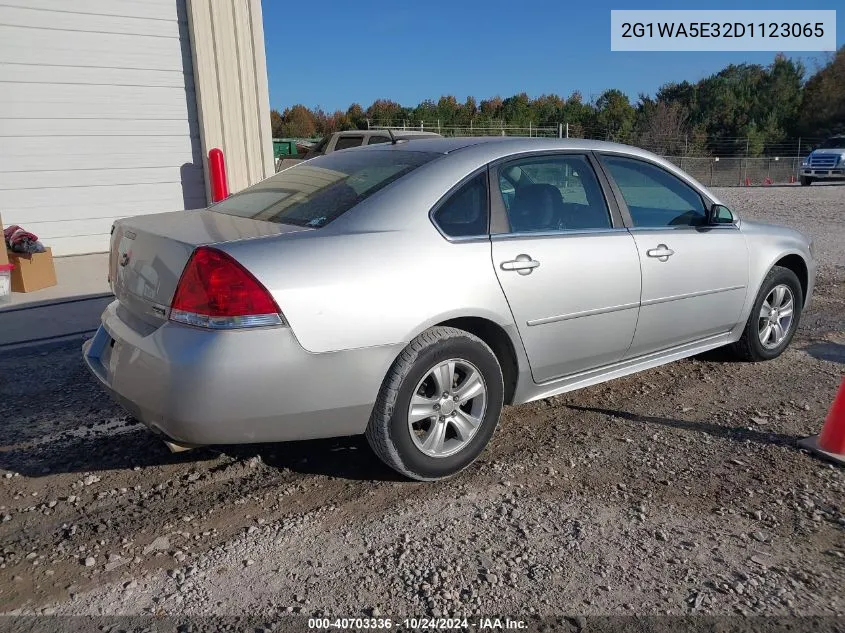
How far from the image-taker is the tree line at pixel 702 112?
44.4 meters

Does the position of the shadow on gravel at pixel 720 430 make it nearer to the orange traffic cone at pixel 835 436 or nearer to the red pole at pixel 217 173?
the orange traffic cone at pixel 835 436

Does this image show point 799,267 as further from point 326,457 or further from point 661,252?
point 326,457

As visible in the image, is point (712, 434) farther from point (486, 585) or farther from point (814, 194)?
point (814, 194)

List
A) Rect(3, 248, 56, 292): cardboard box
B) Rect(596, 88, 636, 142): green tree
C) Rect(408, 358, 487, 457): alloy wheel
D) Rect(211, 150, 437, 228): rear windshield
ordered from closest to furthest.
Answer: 1. Rect(408, 358, 487, 457): alloy wheel
2. Rect(211, 150, 437, 228): rear windshield
3. Rect(3, 248, 56, 292): cardboard box
4. Rect(596, 88, 636, 142): green tree

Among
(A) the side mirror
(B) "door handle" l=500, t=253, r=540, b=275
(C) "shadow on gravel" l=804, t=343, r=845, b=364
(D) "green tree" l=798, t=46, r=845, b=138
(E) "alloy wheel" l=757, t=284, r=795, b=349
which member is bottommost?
(C) "shadow on gravel" l=804, t=343, r=845, b=364

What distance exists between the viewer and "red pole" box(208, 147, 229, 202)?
952 cm

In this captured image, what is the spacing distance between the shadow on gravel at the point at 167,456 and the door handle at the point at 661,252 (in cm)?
191

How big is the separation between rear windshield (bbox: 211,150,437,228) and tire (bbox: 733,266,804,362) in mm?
2642

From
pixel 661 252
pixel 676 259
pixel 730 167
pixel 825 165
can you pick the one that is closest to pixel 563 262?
pixel 661 252

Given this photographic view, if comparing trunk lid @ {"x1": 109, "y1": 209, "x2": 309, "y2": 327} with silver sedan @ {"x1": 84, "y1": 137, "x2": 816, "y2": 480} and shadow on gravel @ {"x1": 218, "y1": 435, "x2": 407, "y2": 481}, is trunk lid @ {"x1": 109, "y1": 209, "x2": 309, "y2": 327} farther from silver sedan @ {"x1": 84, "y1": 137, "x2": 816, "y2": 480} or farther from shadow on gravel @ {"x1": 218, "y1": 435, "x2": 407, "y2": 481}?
shadow on gravel @ {"x1": 218, "y1": 435, "x2": 407, "y2": 481}

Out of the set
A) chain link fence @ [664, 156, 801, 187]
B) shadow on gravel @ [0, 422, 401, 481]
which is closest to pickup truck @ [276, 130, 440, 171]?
shadow on gravel @ [0, 422, 401, 481]

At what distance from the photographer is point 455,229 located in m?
3.43

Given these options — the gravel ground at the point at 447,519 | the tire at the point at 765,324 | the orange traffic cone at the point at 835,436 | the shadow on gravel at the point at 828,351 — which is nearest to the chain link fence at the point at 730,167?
the shadow on gravel at the point at 828,351

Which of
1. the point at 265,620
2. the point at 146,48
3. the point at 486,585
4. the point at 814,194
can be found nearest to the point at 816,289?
the point at 486,585
